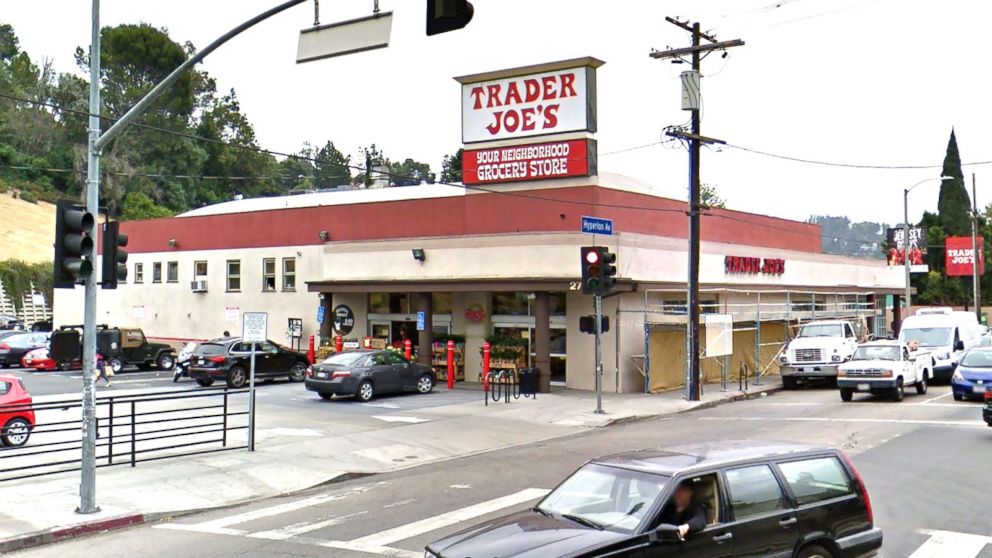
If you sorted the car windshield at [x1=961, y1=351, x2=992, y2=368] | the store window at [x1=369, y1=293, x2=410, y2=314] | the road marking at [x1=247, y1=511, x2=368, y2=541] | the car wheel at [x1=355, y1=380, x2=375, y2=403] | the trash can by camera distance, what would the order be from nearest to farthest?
the road marking at [x1=247, y1=511, x2=368, y2=541]
the car windshield at [x1=961, y1=351, x2=992, y2=368]
the car wheel at [x1=355, y1=380, x2=375, y2=403]
the trash can
the store window at [x1=369, y1=293, x2=410, y2=314]

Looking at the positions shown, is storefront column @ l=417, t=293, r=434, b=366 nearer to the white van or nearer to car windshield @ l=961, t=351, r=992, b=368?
the white van

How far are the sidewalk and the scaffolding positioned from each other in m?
3.53

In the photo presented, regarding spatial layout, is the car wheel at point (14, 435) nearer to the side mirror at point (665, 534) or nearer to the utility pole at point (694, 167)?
the side mirror at point (665, 534)

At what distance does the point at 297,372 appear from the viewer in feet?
107

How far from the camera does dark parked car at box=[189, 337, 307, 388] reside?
29.5m

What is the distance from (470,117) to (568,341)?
9.53 metres

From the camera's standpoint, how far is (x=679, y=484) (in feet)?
22.9

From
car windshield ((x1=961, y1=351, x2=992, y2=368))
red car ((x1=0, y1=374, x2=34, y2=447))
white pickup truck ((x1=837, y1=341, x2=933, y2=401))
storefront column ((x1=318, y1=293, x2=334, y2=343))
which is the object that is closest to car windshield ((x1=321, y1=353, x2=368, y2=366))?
storefront column ((x1=318, y1=293, x2=334, y2=343))

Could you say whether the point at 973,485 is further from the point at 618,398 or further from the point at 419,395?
the point at 419,395

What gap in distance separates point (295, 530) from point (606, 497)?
539cm

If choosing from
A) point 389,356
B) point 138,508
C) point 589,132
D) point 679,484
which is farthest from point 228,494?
point 589,132

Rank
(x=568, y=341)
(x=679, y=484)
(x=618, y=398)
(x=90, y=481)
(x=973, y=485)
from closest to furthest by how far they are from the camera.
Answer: (x=679, y=484), (x=90, y=481), (x=973, y=485), (x=618, y=398), (x=568, y=341)

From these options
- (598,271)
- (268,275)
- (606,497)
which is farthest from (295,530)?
(268,275)

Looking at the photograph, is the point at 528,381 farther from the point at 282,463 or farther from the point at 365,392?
the point at 282,463
